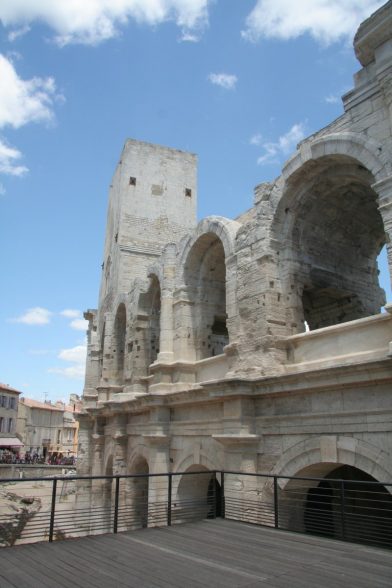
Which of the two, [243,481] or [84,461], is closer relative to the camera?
[243,481]

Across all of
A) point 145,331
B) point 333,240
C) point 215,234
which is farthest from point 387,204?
point 145,331

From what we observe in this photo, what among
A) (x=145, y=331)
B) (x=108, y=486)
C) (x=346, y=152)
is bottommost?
(x=108, y=486)

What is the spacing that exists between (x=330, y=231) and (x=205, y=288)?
3602 mm

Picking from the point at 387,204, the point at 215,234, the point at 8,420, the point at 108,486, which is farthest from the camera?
the point at 8,420

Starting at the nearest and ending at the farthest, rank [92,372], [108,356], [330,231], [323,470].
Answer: [323,470] → [330,231] → [108,356] → [92,372]

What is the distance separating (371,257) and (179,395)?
17.0ft

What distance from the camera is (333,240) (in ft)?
32.5

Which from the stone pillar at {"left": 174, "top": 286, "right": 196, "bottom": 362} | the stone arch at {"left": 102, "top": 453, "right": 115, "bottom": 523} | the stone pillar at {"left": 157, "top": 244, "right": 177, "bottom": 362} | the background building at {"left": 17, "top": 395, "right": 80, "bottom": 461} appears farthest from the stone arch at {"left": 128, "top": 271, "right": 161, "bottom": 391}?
the background building at {"left": 17, "top": 395, "right": 80, "bottom": 461}

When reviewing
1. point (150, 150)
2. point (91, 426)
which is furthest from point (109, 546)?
point (150, 150)

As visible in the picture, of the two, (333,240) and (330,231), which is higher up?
(330,231)

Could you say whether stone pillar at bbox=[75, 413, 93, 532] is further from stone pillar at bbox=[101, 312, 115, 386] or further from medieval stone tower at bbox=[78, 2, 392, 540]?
medieval stone tower at bbox=[78, 2, 392, 540]

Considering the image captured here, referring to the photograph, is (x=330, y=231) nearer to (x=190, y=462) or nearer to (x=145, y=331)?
(x=190, y=462)

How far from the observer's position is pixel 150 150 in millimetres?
20609

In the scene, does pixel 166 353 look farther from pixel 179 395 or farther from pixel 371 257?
pixel 371 257
